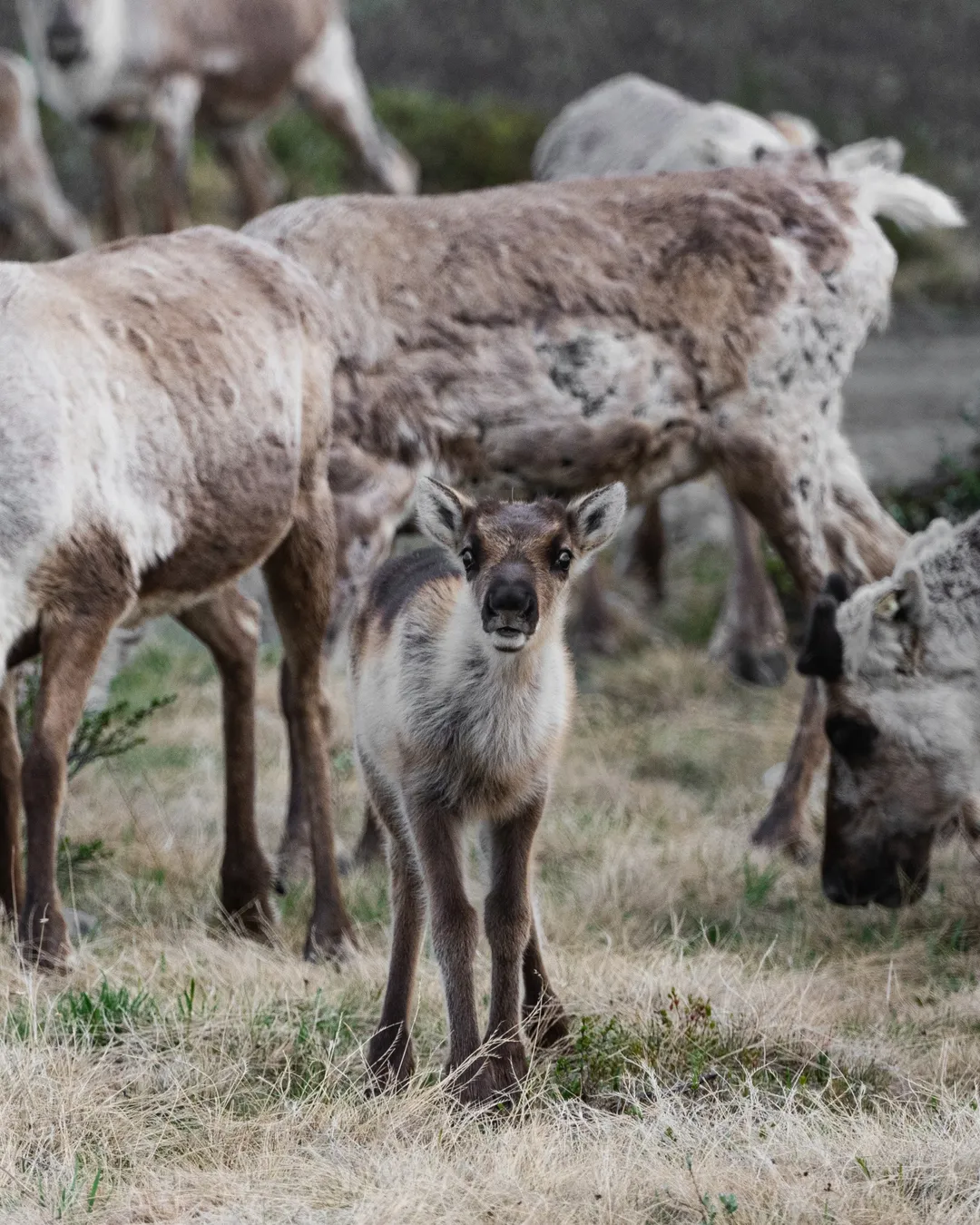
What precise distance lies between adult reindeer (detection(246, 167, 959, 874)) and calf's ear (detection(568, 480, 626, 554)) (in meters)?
2.48

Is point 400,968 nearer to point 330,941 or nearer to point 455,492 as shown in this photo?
point 455,492

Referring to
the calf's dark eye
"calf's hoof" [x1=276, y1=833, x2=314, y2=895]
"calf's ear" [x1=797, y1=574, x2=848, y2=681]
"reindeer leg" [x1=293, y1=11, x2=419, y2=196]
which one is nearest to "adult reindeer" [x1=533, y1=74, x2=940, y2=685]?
"calf's ear" [x1=797, y1=574, x2=848, y2=681]

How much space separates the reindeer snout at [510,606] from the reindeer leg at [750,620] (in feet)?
19.6

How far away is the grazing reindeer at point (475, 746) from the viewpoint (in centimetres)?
436

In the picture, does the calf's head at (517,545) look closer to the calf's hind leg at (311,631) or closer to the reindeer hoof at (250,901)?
the calf's hind leg at (311,631)

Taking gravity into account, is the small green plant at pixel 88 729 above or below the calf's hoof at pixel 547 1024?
above

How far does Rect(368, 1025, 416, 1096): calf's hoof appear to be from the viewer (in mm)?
4465

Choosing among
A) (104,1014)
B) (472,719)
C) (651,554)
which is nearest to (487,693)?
(472,719)

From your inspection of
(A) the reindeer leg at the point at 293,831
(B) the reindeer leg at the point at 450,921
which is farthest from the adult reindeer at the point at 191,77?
(B) the reindeer leg at the point at 450,921

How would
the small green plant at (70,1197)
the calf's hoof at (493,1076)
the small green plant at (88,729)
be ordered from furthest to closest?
the small green plant at (88,729)
the calf's hoof at (493,1076)
the small green plant at (70,1197)

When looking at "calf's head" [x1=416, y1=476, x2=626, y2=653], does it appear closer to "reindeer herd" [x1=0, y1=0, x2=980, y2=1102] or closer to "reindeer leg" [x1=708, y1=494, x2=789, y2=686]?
"reindeer herd" [x1=0, y1=0, x2=980, y2=1102]

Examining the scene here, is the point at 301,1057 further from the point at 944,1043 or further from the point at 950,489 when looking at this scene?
the point at 950,489

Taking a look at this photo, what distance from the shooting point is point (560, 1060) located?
464cm

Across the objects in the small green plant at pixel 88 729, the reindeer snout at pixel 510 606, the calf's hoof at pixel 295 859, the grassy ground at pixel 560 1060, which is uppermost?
the reindeer snout at pixel 510 606
